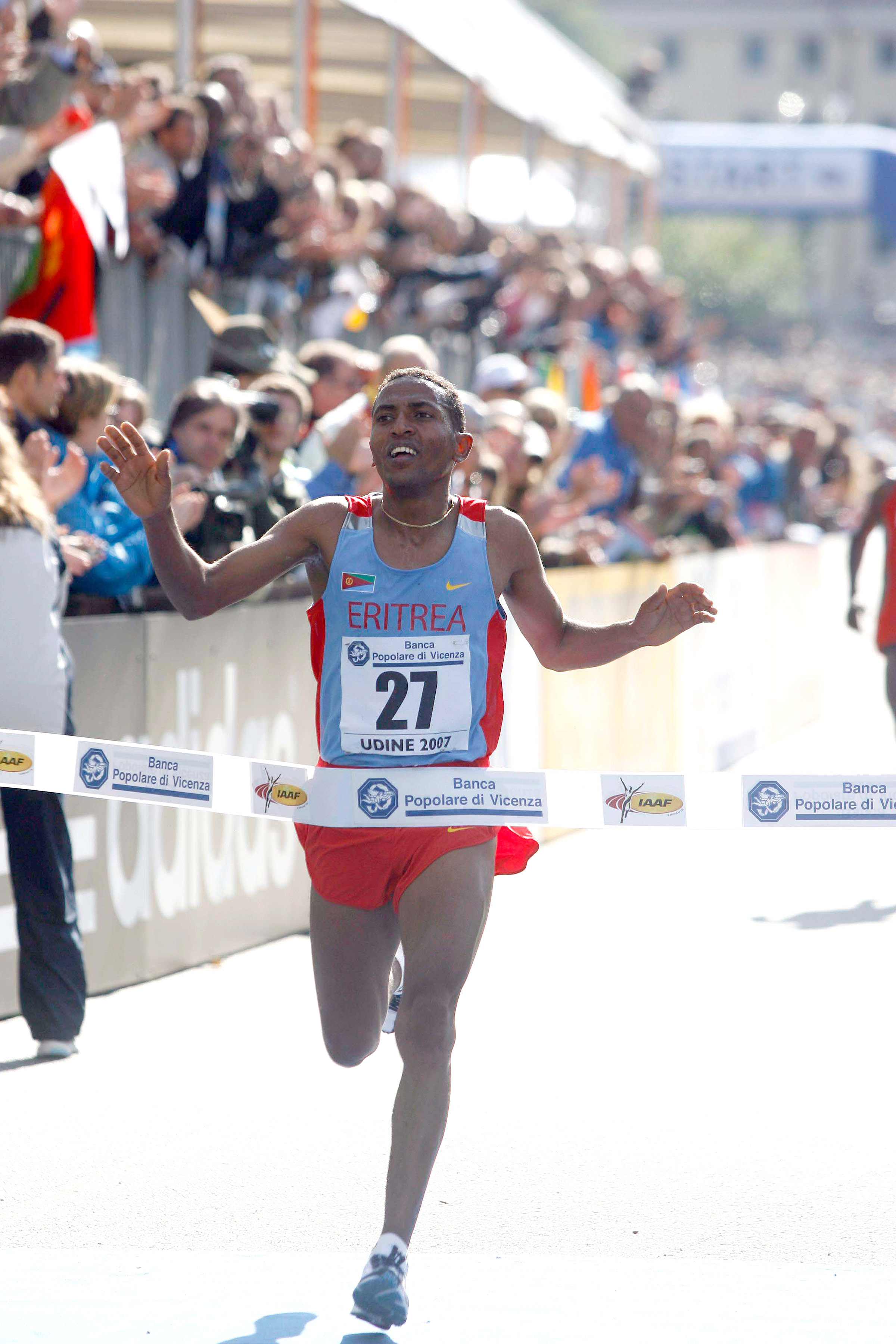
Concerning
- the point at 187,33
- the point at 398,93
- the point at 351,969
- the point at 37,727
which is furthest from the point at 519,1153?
the point at 398,93

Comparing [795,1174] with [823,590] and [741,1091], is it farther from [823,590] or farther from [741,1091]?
[823,590]

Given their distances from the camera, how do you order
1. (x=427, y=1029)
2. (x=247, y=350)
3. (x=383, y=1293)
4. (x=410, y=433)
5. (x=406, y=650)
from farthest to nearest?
(x=247, y=350) → (x=406, y=650) → (x=410, y=433) → (x=427, y=1029) → (x=383, y=1293)

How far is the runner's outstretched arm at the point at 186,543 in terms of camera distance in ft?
13.7

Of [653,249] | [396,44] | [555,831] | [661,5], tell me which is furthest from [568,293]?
[661,5]

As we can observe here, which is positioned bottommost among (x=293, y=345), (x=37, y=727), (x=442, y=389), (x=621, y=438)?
(x=37, y=727)

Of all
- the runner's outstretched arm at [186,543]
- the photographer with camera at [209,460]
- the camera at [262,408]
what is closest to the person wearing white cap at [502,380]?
the camera at [262,408]

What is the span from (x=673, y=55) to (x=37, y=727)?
114 m

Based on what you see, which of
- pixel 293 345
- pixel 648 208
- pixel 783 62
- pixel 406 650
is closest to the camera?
pixel 406 650

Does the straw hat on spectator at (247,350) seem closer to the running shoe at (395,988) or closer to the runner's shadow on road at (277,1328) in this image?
the running shoe at (395,988)

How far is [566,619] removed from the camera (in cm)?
446

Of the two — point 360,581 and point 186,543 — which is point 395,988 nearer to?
point 360,581

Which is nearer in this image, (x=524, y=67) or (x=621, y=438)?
(x=621, y=438)

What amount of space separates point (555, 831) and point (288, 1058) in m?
4.72

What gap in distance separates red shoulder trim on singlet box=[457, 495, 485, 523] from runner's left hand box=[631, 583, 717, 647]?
1.35 feet
